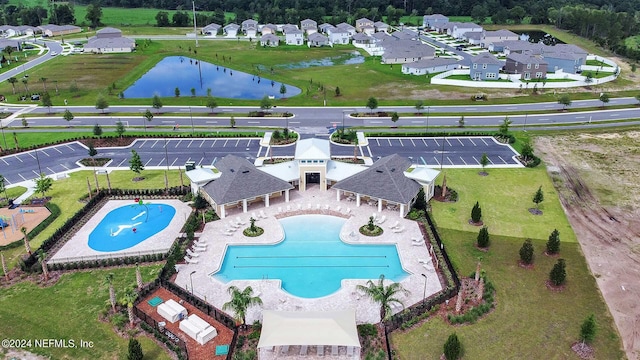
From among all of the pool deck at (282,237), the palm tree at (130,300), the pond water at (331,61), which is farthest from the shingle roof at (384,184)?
the pond water at (331,61)

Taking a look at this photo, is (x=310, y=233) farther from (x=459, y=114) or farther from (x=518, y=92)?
(x=518, y=92)

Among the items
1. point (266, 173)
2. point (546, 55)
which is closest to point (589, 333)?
point (266, 173)

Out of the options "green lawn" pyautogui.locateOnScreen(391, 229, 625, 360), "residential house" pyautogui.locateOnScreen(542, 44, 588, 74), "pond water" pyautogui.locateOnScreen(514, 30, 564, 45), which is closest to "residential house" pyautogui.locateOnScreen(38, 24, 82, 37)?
"residential house" pyautogui.locateOnScreen(542, 44, 588, 74)

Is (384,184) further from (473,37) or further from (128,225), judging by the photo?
(473,37)

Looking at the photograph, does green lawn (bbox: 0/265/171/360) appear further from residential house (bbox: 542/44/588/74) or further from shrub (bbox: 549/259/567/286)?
residential house (bbox: 542/44/588/74)

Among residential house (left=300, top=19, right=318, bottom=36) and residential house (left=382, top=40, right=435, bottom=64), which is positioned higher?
residential house (left=300, top=19, right=318, bottom=36)

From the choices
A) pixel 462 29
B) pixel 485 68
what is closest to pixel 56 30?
pixel 462 29

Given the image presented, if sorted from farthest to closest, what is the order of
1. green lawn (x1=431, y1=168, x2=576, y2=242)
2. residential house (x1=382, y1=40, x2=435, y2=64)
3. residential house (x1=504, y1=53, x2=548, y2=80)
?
1. residential house (x1=382, y1=40, x2=435, y2=64)
2. residential house (x1=504, y1=53, x2=548, y2=80)
3. green lawn (x1=431, y1=168, x2=576, y2=242)
